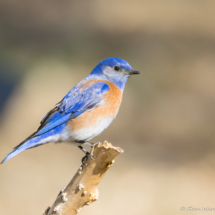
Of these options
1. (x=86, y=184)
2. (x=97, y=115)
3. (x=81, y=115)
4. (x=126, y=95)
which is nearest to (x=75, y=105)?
(x=81, y=115)

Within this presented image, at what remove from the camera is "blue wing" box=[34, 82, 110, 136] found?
126 inches

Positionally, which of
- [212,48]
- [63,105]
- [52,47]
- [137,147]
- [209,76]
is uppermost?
[212,48]

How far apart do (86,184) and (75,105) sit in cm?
97

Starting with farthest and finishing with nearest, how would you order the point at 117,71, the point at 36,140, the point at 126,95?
the point at 126,95
the point at 117,71
the point at 36,140

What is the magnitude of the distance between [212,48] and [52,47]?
14.3ft

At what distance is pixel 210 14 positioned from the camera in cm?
820

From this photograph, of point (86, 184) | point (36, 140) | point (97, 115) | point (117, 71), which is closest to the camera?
point (86, 184)

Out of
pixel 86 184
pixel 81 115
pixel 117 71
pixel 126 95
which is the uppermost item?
pixel 126 95

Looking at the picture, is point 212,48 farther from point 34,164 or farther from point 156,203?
point 34,164

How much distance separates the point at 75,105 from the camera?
3283 mm

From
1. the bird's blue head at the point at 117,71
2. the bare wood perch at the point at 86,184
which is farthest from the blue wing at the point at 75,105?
the bare wood perch at the point at 86,184

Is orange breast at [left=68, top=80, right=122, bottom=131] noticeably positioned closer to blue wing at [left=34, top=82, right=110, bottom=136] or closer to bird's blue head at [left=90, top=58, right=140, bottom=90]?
blue wing at [left=34, top=82, right=110, bottom=136]

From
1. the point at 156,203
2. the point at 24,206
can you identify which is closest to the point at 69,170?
the point at 24,206

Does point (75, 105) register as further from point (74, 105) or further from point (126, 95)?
point (126, 95)
